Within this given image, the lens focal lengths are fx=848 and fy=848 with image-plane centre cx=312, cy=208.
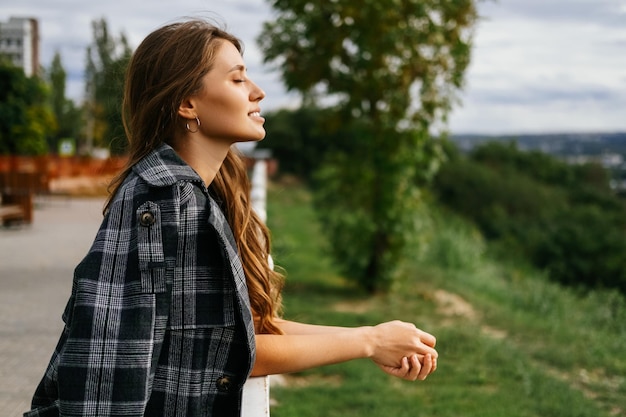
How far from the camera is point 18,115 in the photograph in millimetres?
21688

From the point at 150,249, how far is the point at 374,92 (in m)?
8.01

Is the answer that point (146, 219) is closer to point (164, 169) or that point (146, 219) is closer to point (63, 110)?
point (164, 169)

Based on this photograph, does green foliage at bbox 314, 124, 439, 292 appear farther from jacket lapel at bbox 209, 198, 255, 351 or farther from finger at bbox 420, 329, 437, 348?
jacket lapel at bbox 209, 198, 255, 351

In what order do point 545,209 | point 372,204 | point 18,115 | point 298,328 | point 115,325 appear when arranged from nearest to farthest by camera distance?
point 115,325 → point 298,328 → point 372,204 → point 18,115 → point 545,209

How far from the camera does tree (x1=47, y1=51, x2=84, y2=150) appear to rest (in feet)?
180

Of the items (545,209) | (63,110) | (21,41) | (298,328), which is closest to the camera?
(298,328)

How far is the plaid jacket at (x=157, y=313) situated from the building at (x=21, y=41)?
76.8 feet

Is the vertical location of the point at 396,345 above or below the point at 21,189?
above

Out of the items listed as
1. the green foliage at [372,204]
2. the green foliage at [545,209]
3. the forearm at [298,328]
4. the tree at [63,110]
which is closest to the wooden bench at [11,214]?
the green foliage at [372,204]

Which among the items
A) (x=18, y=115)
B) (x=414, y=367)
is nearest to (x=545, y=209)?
(x=18, y=115)

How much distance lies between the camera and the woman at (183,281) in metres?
1.76

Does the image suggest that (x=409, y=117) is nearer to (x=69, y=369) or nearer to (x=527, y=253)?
(x=69, y=369)

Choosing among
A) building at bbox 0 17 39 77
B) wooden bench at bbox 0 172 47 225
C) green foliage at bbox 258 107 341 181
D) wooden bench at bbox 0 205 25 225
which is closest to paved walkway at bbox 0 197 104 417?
wooden bench at bbox 0 205 25 225

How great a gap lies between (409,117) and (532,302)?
116 inches
